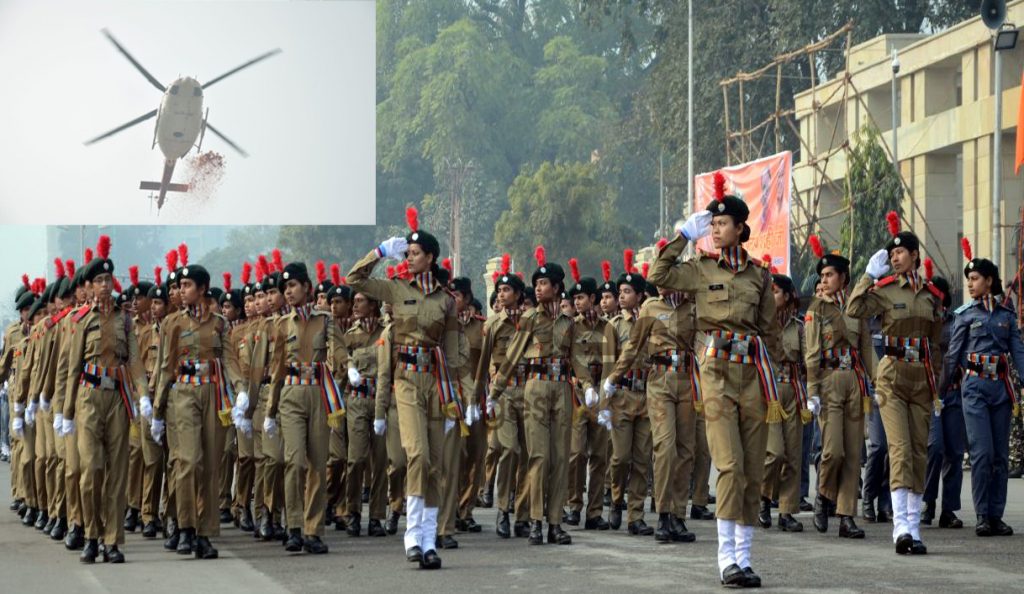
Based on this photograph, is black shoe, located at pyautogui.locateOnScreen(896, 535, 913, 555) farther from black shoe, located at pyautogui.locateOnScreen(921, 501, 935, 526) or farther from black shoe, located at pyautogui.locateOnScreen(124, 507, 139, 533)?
Answer: black shoe, located at pyautogui.locateOnScreen(124, 507, 139, 533)

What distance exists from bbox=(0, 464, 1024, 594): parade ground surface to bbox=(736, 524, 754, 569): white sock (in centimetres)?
20

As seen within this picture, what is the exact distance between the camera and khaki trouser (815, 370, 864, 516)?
1353 cm

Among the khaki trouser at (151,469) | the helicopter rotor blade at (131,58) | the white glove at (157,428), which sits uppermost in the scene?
the helicopter rotor blade at (131,58)

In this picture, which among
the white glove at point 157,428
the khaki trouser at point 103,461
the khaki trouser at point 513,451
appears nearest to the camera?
the khaki trouser at point 103,461

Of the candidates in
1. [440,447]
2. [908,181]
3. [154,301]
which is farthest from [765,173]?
[440,447]

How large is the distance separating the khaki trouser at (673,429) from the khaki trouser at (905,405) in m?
1.60

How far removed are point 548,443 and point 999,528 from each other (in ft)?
11.2

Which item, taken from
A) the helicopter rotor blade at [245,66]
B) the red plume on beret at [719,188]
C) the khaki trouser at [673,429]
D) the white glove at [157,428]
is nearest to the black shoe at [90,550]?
the white glove at [157,428]

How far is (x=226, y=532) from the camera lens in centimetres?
1477

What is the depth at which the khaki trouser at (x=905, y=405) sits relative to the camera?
1228cm

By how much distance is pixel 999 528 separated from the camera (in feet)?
43.1

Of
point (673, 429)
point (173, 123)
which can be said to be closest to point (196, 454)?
point (673, 429)

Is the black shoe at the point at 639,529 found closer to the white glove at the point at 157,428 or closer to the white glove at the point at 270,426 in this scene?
the white glove at the point at 270,426

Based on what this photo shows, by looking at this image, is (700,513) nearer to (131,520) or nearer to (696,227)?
(131,520)
